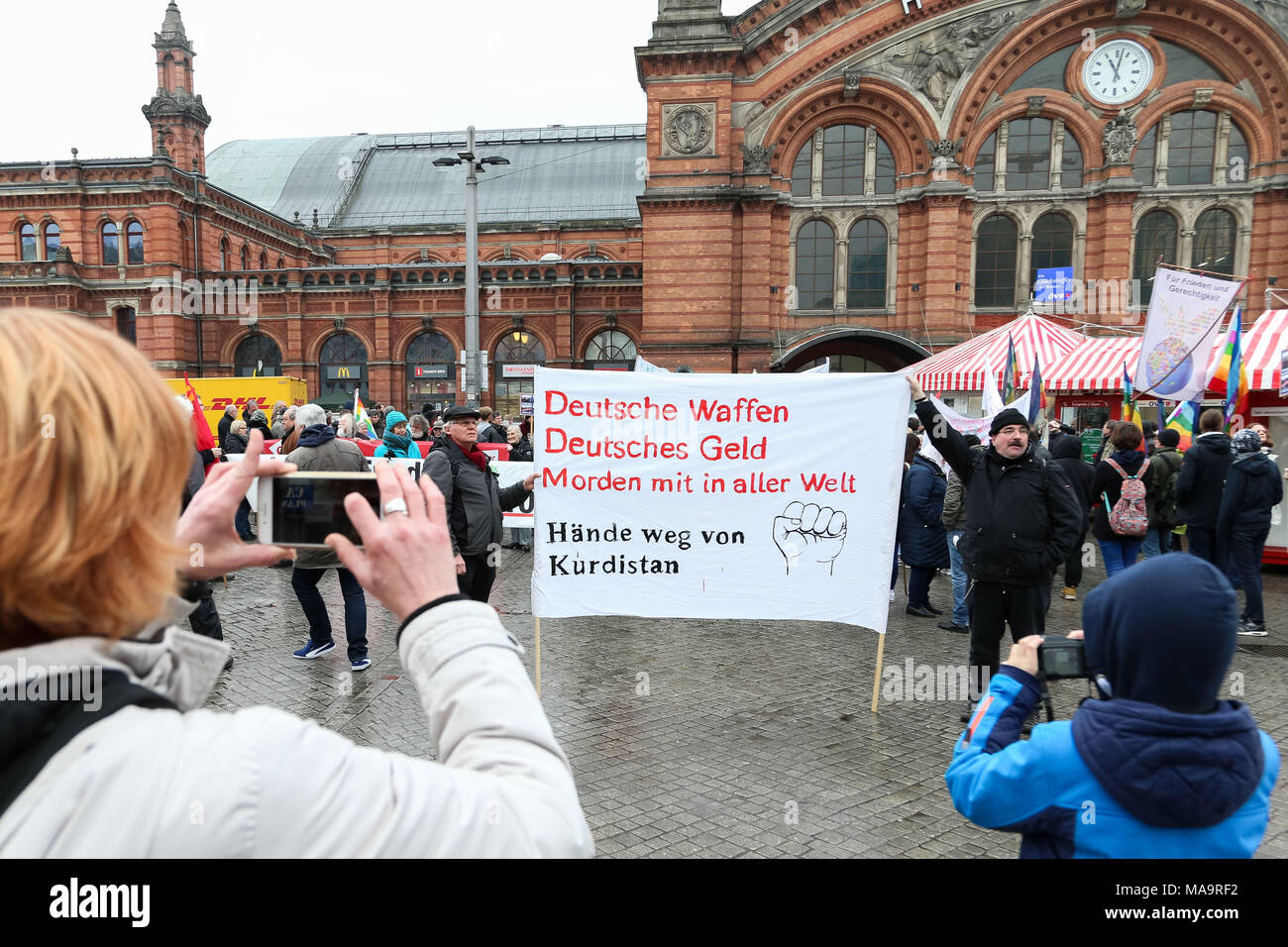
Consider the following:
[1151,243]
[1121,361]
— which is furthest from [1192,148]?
[1121,361]

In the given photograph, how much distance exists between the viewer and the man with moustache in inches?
196

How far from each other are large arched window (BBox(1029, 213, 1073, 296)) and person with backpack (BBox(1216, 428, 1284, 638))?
735 inches

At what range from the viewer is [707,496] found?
5574 millimetres

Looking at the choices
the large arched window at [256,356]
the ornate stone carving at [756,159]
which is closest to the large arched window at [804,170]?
the ornate stone carving at [756,159]

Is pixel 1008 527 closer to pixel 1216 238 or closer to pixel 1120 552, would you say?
pixel 1120 552

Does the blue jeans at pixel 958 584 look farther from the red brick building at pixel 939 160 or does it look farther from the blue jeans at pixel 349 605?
the red brick building at pixel 939 160

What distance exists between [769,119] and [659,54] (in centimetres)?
391

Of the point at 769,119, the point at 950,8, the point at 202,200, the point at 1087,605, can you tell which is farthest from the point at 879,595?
the point at 202,200

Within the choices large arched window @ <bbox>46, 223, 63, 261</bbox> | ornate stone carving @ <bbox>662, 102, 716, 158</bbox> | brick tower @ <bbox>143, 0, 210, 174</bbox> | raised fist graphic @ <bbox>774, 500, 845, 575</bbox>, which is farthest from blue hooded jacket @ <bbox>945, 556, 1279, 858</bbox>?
large arched window @ <bbox>46, 223, 63, 261</bbox>

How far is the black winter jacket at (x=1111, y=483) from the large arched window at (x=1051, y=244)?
1802cm

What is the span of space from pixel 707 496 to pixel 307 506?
4181mm

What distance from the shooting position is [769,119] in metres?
24.4

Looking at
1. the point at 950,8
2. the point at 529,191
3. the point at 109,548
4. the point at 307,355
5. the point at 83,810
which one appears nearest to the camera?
Result: the point at 83,810
